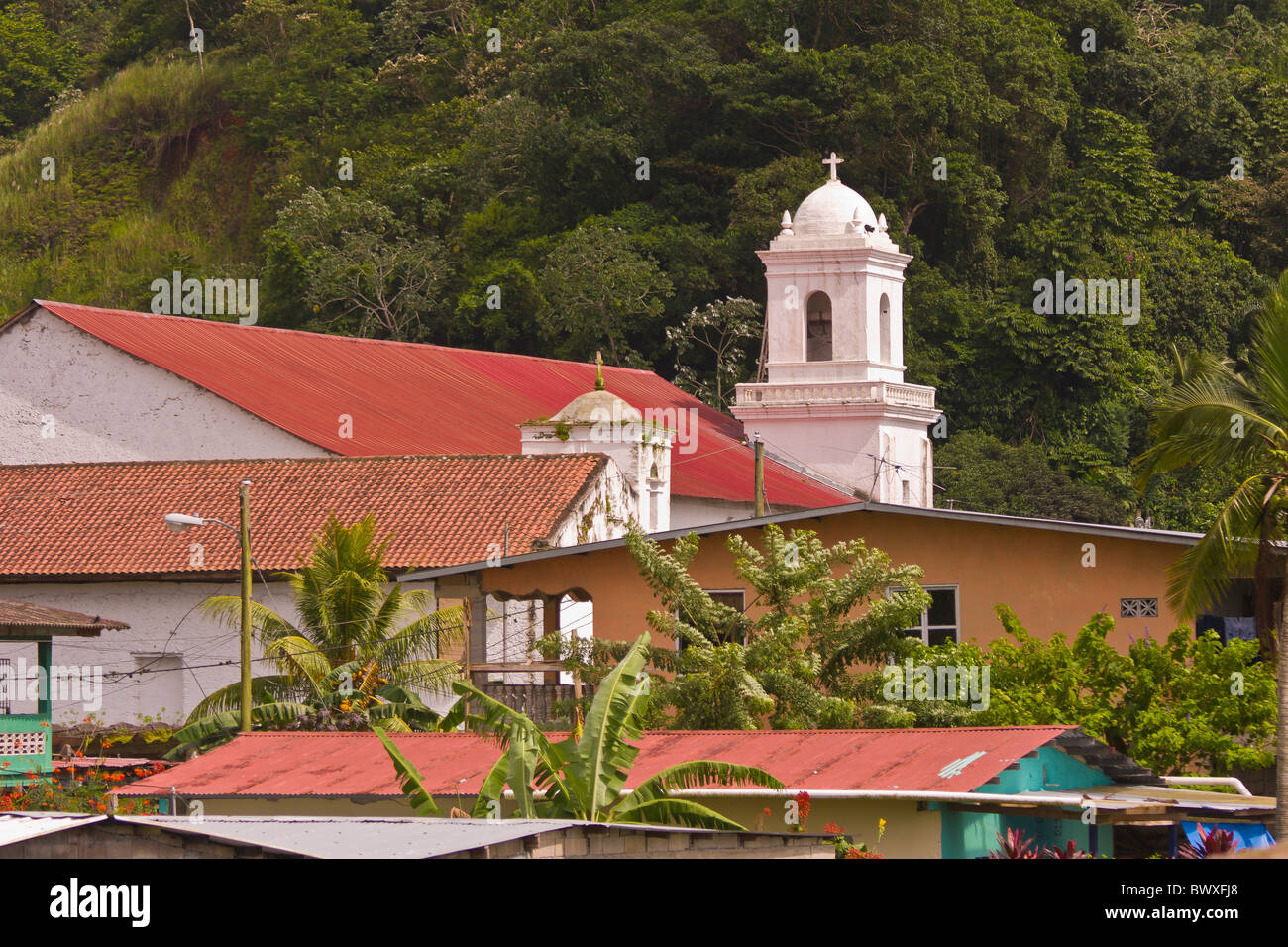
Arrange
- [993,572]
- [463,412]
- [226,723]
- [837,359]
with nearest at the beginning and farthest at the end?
[226,723] < [993,572] < [463,412] < [837,359]

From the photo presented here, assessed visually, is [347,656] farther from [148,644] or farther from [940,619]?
[148,644]

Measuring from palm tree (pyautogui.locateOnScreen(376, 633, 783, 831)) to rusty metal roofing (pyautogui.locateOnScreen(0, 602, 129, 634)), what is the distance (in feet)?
39.0

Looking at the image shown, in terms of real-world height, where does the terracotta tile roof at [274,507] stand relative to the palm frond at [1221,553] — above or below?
above

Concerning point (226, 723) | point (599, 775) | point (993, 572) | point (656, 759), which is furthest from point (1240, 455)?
point (226, 723)

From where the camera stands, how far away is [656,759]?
18.5 metres

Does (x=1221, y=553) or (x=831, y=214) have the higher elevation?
(x=831, y=214)

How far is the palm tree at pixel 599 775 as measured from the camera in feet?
51.2

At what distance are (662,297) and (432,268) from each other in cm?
669

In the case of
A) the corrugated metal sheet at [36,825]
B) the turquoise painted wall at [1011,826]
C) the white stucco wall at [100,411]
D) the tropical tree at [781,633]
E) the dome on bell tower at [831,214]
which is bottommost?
the turquoise painted wall at [1011,826]

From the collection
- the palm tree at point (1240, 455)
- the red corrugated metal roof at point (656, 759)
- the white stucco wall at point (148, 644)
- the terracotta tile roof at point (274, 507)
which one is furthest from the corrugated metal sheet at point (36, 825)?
the white stucco wall at point (148, 644)

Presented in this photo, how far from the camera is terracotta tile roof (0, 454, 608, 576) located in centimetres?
3155

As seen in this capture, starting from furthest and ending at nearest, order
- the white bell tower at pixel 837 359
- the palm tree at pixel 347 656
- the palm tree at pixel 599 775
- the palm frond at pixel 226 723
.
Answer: the white bell tower at pixel 837 359, the palm tree at pixel 347 656, the palm frond at pixel 226 723, the palm tree at pixel 599 775

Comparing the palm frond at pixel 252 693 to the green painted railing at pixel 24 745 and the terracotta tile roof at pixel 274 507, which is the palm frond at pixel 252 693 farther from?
the terracotta tile roof at pixel 274 507

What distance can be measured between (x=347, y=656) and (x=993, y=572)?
7.29m
